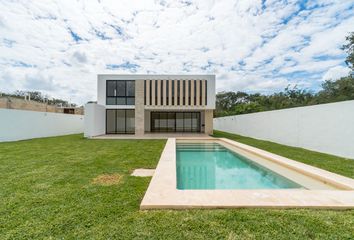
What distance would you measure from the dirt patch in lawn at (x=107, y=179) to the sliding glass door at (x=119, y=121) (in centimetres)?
1491

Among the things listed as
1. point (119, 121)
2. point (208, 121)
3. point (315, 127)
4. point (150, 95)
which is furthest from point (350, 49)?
point (119, 121)

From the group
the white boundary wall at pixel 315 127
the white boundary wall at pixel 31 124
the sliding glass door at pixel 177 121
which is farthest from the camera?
the sliding glass door at pixel 177 121

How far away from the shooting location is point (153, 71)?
19578mm

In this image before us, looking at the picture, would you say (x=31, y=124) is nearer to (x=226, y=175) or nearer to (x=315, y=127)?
(x=226, y=175)

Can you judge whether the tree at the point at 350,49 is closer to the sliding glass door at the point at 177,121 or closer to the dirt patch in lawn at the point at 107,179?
the sliding glass door at the point at 177,121

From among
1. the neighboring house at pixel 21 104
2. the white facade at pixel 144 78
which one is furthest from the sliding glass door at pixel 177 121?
the neighboring house at pixel 21 104

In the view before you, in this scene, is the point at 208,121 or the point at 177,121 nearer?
the point at 208,121

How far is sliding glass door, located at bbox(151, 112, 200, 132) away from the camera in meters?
22.2

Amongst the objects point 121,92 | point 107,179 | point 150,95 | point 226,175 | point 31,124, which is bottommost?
point 226,175

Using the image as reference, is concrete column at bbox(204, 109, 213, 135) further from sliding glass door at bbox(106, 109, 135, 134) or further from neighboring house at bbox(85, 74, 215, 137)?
sliding glass door at bbox(106, 109, 135, 134)

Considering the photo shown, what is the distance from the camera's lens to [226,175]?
630 centimetres

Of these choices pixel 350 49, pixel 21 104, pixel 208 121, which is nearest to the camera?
pixel 350 49

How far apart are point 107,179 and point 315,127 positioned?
9865 mm

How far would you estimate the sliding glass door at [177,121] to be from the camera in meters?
22.2
